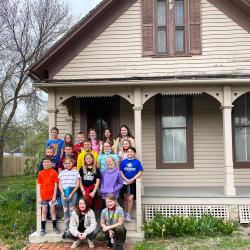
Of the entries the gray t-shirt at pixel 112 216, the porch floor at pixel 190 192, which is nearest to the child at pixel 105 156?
the gray t-shirt at pixel 112 216

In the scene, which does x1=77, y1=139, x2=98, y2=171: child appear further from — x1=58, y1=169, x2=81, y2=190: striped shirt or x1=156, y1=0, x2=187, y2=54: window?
x1=156, y1=0, x2=187, y2=54: window

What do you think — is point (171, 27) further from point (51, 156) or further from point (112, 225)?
point (112, 225)

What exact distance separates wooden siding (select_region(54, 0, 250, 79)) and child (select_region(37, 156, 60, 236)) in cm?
362

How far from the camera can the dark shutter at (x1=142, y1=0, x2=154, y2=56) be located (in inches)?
436

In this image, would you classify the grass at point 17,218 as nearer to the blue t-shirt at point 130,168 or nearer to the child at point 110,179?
the child at point 110,179

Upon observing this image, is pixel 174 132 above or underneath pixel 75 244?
above

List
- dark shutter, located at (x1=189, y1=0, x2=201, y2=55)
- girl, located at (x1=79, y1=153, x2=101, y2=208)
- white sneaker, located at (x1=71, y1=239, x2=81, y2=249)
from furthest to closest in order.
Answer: dark shutter, located at (x1=189, y1=0, x2=201, y2=55) < girl, located at (x1=79, y1=153, x2=101, y2=208) < white sneaker, located at (x1=71, y1=239, x2=81, y2=249)

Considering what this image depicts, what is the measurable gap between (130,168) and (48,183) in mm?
1785

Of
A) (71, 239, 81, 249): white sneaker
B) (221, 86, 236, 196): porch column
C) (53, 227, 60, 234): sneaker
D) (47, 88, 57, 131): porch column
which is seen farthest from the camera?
(47, 88, 57, 131): porch column

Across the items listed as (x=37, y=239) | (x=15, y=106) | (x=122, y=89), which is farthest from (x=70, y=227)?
(x=15, y=106)

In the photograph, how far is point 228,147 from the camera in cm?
993

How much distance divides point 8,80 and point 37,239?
74.0 ft

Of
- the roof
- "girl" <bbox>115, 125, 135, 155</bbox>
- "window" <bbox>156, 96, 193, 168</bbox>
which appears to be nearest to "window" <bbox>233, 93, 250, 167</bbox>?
"window" <bbox>156, 96, 193, 168</bbox>

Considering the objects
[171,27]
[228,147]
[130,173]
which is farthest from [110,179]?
[171,27]
